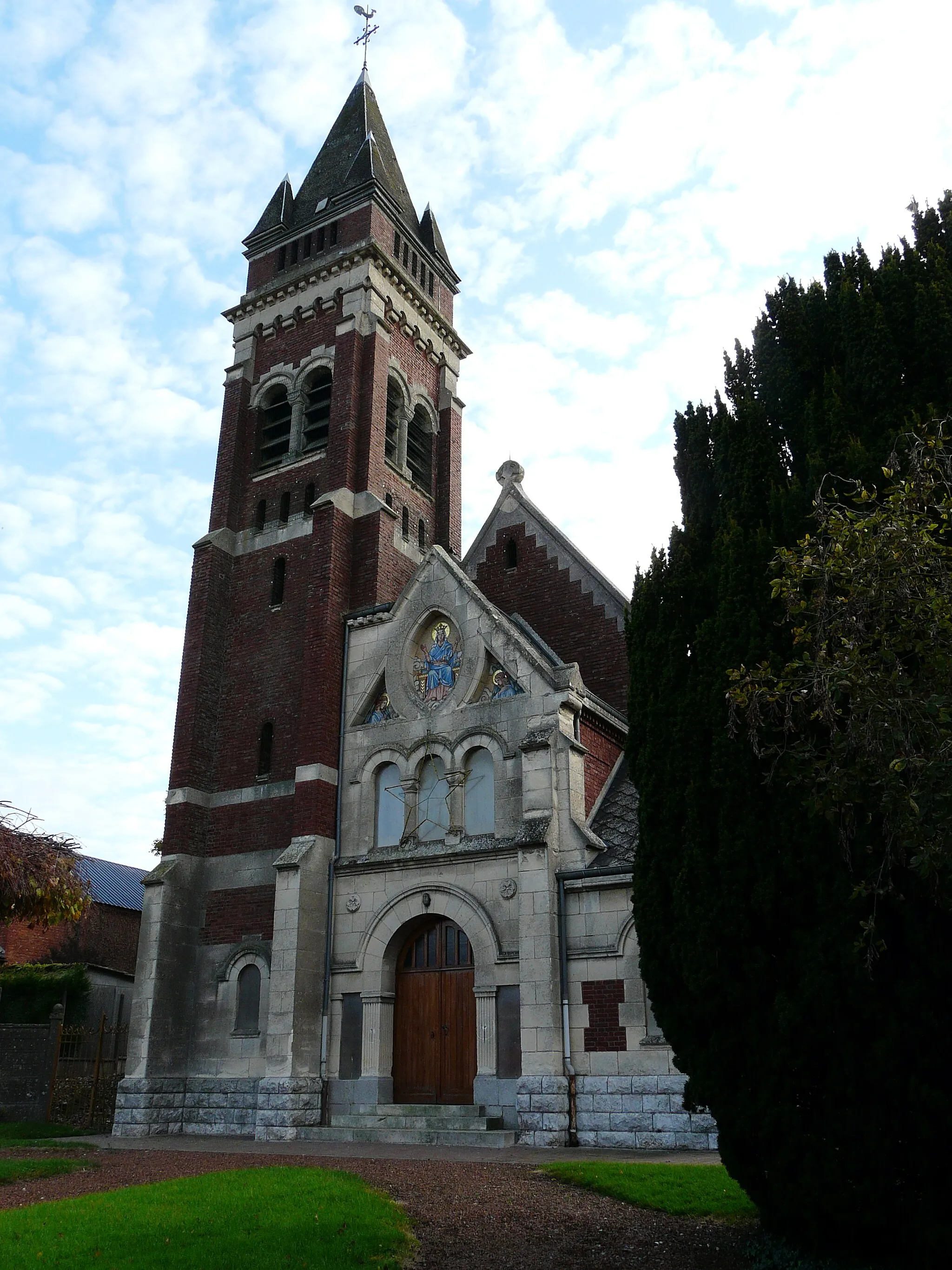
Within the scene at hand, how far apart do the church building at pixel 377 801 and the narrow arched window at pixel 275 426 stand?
0.08 meters

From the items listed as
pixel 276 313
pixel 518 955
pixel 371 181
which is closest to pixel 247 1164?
pixel 518 955

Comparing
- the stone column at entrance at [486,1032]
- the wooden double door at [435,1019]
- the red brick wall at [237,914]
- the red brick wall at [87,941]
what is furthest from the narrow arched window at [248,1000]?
the red brick wall at [87,941]

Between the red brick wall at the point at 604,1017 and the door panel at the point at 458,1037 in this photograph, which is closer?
the red brick wall at the point at 604,1017

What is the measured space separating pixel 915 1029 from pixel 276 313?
2803 centimetres

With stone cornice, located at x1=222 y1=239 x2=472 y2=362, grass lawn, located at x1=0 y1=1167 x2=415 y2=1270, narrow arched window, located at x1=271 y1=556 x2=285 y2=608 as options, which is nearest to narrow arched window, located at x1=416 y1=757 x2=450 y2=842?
narrow arched window, located at x1=271 y1=556 x2=285 y2=608

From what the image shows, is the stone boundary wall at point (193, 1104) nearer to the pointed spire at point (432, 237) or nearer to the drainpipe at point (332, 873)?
the drainpipe at point (332, 873)

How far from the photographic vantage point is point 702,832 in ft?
32.8

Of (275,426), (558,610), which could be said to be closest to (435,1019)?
(558,610)

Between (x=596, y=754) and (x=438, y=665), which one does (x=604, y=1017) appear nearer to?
(x=596, y=754)

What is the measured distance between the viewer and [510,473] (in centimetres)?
Result: 2847

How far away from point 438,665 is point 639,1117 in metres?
10.00

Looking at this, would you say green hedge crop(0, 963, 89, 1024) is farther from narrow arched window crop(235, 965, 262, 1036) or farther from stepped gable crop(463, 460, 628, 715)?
stepped gable crop(463, 460, 628, 715)

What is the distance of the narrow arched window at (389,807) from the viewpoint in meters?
22.6

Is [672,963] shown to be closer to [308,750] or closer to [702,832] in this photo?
[702,832]
